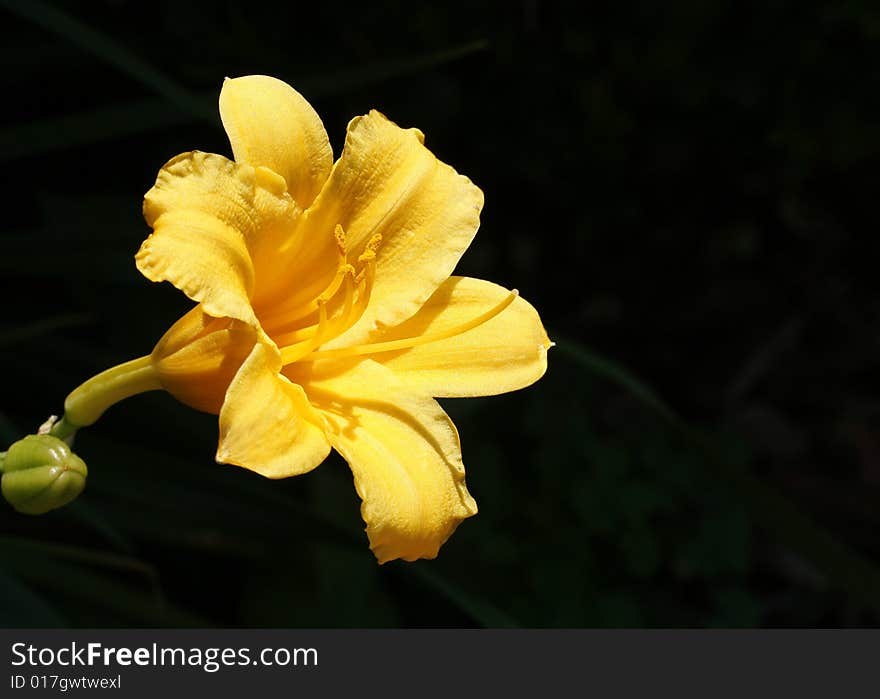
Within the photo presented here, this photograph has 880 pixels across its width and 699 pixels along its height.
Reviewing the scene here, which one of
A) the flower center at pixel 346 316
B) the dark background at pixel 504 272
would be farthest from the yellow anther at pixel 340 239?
the dark background at pixel 504 272

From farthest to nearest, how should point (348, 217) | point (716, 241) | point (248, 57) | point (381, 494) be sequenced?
point (716, 241)
point (248, 57)
point (348, 217)
point (381, 494)

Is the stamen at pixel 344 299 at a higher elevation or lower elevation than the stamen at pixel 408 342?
higher

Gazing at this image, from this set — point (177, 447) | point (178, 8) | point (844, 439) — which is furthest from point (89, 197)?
point (844, 439)

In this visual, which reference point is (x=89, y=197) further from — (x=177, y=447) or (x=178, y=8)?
(x=177, y=447)

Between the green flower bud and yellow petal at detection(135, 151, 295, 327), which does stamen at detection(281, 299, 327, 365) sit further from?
the green flower bud

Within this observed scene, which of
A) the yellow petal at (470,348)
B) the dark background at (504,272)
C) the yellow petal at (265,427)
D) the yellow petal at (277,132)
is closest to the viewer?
the yellow petal at (265,427)

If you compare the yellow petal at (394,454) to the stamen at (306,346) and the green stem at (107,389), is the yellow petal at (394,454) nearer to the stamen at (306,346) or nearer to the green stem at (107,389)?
the stamen at (306,346)

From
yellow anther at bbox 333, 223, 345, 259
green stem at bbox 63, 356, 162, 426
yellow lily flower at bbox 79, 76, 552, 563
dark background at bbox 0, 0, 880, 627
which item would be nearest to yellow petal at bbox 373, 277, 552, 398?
yellow lily flower at bbox 79, 76, 552, 563
